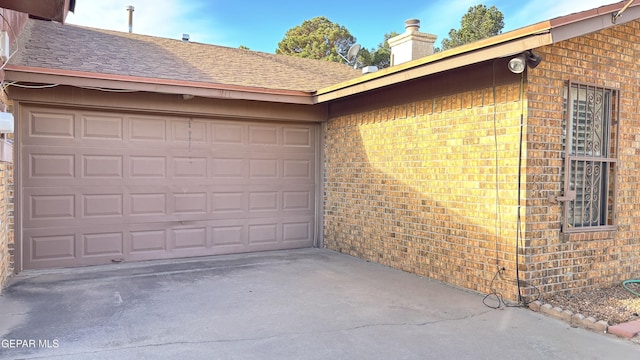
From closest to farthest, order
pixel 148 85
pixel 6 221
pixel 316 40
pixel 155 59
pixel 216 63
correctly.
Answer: pixel 6 221 < pixel 148 85 < pixel 155 59 < pixel 216 63 < pixel 316 40

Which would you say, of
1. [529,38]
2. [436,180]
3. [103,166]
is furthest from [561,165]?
[103,166]

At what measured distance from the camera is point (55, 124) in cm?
635

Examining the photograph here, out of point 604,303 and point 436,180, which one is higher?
point 436,180

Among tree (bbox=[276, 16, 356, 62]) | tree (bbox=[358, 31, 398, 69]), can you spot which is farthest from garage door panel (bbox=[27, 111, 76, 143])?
tree (bbox=[276, 16, 356, 62])

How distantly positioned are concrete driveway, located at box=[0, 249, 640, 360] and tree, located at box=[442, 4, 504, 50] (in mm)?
23763

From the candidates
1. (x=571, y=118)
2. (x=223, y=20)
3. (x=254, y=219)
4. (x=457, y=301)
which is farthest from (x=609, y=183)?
(x=223, y=20)

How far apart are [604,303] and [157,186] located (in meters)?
6.21

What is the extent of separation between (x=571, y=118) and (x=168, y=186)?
575 centimetres

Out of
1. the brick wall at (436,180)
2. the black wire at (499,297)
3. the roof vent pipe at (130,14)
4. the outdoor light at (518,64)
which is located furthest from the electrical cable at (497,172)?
the roof vent pipe at (130,14)

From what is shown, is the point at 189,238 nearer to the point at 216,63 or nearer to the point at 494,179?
the point at 216,63

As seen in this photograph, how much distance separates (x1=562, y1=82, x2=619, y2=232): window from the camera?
5.00 meters

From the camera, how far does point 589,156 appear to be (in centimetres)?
518

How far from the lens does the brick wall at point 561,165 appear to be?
4.72m

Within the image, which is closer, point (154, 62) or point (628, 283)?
point (628, 283)
